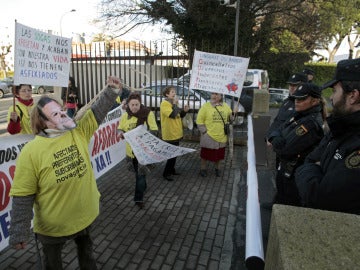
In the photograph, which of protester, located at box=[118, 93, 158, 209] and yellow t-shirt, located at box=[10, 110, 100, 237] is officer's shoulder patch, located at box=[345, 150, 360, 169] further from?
protester, located at box=[118, 93, 158, 209]

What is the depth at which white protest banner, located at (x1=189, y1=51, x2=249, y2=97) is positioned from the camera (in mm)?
6391

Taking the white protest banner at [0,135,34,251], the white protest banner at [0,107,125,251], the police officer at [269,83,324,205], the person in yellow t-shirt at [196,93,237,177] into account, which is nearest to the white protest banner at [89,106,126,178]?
the white protest banner at [0,107,125,251]

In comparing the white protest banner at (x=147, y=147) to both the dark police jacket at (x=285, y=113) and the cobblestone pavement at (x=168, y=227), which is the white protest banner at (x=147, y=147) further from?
the dark police jacket at (x=285, y=113)

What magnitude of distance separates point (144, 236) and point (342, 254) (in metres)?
3.26

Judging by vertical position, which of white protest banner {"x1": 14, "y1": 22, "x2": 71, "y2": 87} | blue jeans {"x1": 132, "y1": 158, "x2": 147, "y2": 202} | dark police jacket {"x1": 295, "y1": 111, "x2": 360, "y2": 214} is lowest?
blue jeans {"x1": 132, "y1": 158, "x2": 147, "y2": 202}

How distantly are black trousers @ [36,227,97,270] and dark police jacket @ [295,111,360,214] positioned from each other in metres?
1.91

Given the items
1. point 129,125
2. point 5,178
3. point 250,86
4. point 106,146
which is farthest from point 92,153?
point 250,86

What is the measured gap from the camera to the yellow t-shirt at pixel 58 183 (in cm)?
220

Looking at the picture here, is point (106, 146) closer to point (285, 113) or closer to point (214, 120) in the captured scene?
point (214, 120)

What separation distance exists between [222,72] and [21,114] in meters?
4.04

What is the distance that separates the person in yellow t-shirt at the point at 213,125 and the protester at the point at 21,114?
3043 mm

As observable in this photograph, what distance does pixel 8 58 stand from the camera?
44875mm

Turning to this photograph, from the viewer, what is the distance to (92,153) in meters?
4.54

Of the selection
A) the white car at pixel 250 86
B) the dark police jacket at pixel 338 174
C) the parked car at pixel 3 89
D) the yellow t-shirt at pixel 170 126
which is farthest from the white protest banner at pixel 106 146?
the parked car at pixel 3 89
